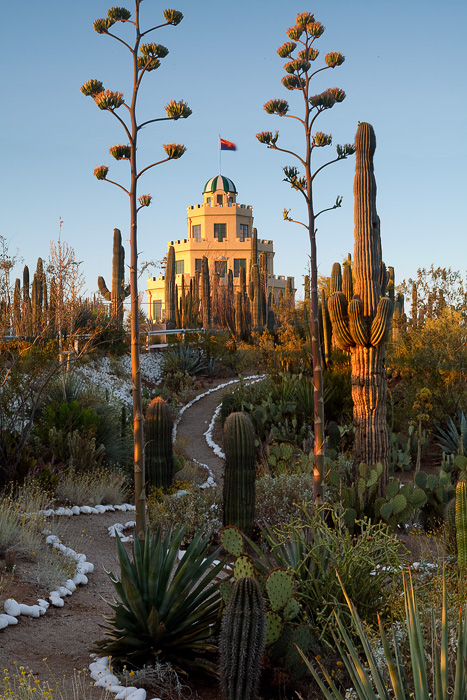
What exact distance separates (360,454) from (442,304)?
16624mm

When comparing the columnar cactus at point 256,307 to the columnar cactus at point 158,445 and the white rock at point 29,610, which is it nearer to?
the columnar cactus at point 158,445

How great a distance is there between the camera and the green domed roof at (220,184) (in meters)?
55.2

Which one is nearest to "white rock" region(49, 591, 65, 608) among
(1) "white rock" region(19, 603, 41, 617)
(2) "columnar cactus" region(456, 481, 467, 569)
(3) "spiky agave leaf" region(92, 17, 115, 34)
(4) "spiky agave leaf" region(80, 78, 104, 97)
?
(1) "white rock" region(19, 603, 41, 617)

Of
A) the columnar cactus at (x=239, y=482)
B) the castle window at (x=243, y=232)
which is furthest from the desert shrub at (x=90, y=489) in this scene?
the castle window at (x=243, y=232)

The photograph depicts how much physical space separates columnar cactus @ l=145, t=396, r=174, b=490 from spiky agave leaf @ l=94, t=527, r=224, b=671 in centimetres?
438

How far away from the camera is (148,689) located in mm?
3666

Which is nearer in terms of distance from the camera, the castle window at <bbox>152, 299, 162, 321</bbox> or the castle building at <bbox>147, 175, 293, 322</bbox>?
the castle building at <bbox>147, 175, 293, 322</bbox>

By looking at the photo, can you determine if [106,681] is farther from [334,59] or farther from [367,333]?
[367,333]

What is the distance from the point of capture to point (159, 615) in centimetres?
391

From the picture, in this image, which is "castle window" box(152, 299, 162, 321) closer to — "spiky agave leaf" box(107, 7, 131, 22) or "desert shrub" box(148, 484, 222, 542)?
"desert shrub" box(148, 484, 222, 542)

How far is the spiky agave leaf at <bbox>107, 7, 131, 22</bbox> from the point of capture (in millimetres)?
5371

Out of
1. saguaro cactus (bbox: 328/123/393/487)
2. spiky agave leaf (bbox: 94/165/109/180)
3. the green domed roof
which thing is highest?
the green domed roof

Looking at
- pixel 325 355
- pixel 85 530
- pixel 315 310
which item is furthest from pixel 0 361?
pixel 325 355

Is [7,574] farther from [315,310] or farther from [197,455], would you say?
[197,455]
